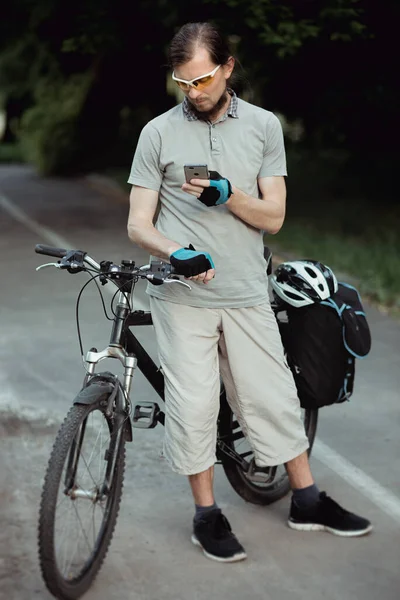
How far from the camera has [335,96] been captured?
1532cm

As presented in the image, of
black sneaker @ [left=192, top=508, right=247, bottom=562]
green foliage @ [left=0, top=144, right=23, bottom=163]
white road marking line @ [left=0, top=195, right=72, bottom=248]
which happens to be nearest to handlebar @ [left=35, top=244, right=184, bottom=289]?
black sneaker @ [left=192, top=508, right=247, bottom=562]

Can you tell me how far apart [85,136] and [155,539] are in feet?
79.9

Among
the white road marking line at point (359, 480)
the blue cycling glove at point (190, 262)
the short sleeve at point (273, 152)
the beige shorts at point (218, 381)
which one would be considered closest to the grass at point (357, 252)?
the white road marking line at point (359, 480)

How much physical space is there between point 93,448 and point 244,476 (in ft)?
3.47

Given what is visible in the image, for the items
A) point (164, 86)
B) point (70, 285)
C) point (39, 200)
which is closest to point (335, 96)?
point (70, 285)

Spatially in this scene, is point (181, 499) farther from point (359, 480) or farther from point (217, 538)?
point (359, 480)

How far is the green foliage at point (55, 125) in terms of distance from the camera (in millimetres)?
27047

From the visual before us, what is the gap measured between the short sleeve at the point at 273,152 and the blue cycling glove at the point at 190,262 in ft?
1.96

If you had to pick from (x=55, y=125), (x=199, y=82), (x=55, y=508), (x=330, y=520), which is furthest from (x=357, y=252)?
(x=55, y=125)

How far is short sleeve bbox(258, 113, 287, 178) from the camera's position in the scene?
4422 millimetres

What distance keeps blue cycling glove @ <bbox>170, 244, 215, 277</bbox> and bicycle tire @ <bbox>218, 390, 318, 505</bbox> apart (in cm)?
99

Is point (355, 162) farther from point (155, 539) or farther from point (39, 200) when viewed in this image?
point (155, 539)

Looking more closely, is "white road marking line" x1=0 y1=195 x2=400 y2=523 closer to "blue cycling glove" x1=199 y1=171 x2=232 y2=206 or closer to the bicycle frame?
the bicycle frame

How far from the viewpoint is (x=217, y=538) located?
4.66 meters
